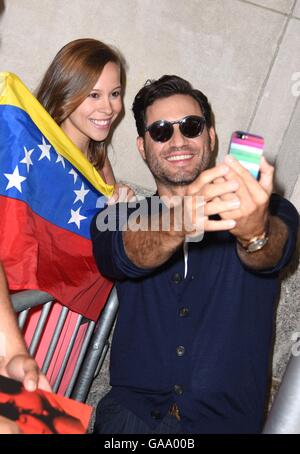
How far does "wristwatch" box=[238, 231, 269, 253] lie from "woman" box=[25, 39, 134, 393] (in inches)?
45.9

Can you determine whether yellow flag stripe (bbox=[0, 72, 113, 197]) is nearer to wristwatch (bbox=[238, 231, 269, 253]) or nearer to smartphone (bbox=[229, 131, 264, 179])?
wristwatch (bbox=[238, 231, 269, 253])

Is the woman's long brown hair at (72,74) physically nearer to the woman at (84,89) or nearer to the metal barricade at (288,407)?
the woman at (84,89)

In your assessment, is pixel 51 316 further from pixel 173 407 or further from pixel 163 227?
pixel 163 227

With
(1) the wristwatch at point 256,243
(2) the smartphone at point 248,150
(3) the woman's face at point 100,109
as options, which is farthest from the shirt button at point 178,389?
(3) the woman's face at point 100,109

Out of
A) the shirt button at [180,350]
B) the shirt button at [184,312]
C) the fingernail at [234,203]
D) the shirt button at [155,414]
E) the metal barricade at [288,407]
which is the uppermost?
the fingernail at [234,203]

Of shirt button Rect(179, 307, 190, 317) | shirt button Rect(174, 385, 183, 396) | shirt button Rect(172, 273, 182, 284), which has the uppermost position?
shirt button Rect(172, 273, 182, 284)

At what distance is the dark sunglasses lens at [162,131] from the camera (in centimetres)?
261

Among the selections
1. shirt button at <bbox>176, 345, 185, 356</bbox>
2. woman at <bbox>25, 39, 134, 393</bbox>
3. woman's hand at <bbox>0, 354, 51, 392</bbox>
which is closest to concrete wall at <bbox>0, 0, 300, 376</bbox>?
woman at <bbox>25, 39, 134, 393</bbox>

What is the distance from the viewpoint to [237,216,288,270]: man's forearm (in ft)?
6.37

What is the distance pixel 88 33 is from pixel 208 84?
2.27ft

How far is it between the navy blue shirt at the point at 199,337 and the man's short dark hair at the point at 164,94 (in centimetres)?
63

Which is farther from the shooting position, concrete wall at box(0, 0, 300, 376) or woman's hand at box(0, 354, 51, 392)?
concrete wall at box(0, 0, 300, 376)

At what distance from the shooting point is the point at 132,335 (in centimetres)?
245

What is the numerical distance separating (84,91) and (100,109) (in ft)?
0.39
